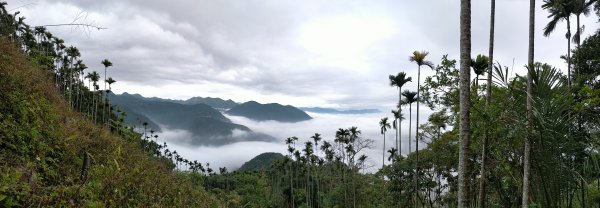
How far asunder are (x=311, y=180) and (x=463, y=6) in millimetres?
73448

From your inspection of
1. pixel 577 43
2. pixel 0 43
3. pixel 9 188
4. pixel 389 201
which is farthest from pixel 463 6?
pixel 389 201

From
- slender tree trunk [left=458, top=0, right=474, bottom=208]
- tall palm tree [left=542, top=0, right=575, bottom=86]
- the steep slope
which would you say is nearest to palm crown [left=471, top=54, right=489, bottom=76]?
tall palm tree [left=542, top=0, right=575, bottom=86]

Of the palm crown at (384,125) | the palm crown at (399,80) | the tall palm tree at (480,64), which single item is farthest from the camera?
the palm crown at (384,125)

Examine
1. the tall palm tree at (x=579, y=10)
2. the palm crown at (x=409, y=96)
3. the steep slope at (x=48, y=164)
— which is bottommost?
the steep slope at (x=48, y=164)

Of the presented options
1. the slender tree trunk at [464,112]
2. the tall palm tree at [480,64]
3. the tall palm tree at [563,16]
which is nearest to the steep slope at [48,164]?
the slender tree trunk at [464,112]

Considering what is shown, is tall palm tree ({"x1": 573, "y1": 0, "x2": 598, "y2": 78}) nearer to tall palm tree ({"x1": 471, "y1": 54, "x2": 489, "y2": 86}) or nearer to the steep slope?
tall palm tree ({"x1": 471, "y1": 54, "x2": 489, "y2": 86})

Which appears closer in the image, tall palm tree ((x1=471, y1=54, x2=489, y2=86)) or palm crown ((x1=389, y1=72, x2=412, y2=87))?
tall palm tree ((x1=471, y1=54, x2=489, y2=86))

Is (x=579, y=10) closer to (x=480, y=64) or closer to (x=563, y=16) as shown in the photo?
(x=563, y=16)

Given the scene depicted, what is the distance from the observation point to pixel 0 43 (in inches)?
309

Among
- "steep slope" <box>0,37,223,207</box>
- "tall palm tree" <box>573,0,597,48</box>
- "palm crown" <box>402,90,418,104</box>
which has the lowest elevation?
"steep slope" <box>0,37,223,207</box>

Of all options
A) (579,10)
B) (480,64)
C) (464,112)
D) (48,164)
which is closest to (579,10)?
(579,10)

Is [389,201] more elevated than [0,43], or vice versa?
[0,43]

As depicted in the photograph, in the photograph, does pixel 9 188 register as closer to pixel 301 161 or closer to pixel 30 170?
pixel 30 170

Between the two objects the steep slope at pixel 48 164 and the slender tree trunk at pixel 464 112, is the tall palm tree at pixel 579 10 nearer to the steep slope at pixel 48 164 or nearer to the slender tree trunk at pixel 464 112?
the slender tree trunk at pixel 464 112
